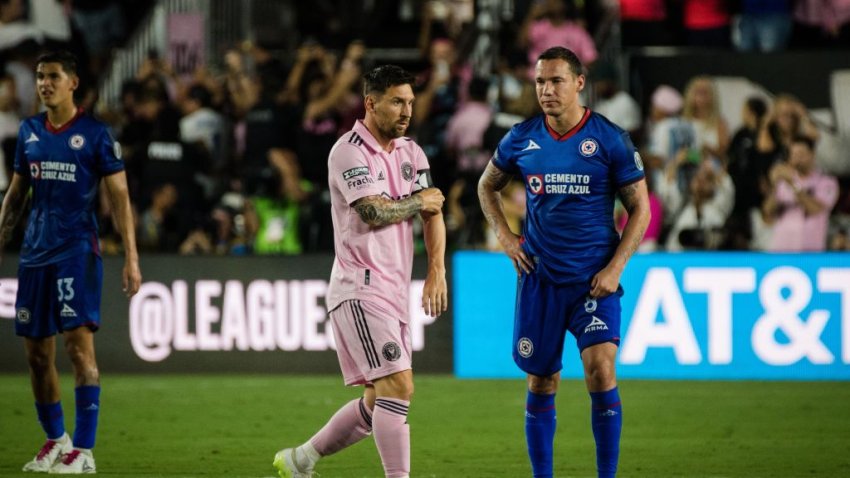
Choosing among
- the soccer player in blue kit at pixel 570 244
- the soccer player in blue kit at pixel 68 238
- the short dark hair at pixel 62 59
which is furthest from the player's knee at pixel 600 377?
the short dark hair at pixel 62 59

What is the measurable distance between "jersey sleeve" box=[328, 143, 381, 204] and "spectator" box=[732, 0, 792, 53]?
11545 millimetres

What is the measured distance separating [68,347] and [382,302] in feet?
8.53

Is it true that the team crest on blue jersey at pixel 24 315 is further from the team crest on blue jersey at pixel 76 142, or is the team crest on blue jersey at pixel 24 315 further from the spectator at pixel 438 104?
the spectator at pixel 438 104

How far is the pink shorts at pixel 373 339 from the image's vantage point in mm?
7539

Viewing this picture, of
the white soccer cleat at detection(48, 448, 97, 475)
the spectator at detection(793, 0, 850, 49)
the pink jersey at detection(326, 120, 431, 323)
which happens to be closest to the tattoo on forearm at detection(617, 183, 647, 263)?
the pink jersey at detection(326, 120, 431, 323)

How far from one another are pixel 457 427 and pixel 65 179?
371 cm

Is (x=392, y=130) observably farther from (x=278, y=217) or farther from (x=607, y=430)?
(x=278, y=217)

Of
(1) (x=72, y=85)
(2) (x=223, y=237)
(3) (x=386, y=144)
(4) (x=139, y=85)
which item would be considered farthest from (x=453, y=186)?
(3) (x=386, y=144)

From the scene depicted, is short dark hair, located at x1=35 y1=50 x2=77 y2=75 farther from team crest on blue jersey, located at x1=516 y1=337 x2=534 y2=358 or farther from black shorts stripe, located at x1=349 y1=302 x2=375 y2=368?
team crest on blue jersey, located at x1=516 y1=337 x2=534 y2=358

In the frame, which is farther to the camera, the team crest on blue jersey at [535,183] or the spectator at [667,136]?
the spectator at [667,136]

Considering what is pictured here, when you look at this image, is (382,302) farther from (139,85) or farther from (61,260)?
(139,85)

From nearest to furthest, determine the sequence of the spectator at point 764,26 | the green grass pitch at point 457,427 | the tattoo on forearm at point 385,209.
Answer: the tattoo on forearm at point 385,209 → the green grass pitch at point 457,427 → the spectator at point 764,26

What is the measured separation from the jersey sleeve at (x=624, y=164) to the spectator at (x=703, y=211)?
739 centimetres

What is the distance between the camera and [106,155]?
929cm
